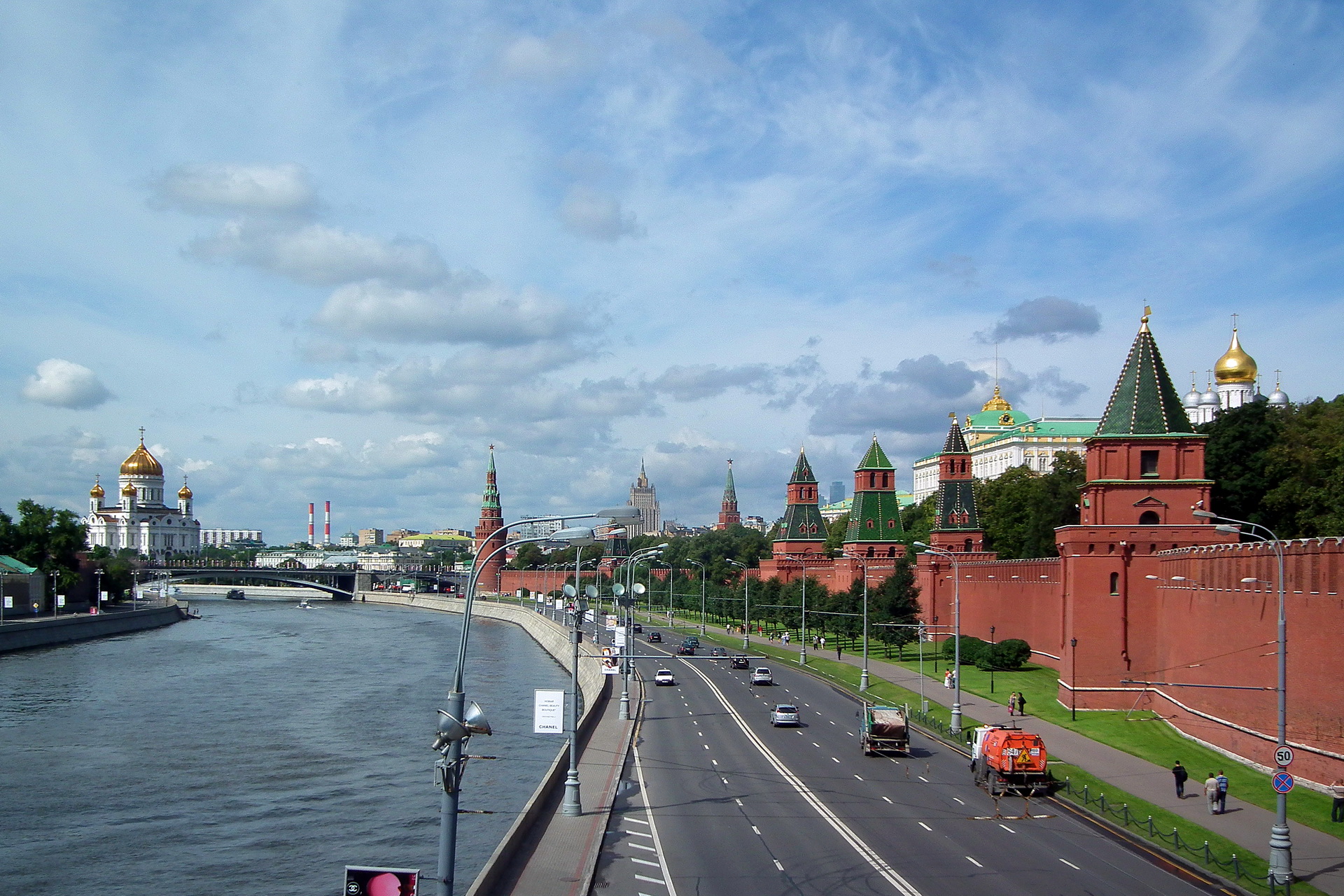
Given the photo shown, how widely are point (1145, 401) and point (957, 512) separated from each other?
37.4 m

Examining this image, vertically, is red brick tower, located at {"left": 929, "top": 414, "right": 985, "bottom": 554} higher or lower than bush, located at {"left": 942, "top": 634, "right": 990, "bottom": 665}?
higher

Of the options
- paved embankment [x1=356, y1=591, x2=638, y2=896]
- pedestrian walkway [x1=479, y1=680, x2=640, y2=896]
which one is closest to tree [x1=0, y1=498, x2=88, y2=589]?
paved embankment [x1=356, y1=591, x2=638, y2=896]

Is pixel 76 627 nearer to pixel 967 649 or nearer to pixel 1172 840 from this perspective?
pixel 967 649

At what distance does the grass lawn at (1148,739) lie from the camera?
2900 cm

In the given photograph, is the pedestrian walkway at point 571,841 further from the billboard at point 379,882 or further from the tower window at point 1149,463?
the tower window at point 1149,463

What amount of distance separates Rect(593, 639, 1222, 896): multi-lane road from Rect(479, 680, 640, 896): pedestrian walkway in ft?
1.26

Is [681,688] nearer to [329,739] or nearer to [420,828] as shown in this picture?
[329,739]

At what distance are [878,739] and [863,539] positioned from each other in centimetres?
6317

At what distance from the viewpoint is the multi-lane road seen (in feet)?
70.5

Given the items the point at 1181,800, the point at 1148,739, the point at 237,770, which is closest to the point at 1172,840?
the point at 1181,800

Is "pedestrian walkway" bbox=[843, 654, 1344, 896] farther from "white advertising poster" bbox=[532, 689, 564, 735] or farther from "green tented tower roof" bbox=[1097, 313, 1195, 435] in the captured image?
"white advertising poster" bbox=[532, 689, 564, 735]

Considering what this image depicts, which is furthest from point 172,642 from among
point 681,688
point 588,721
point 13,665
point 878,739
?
point 878,739

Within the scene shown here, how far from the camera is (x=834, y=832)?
25.5 meters

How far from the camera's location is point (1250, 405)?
64.5 metres
